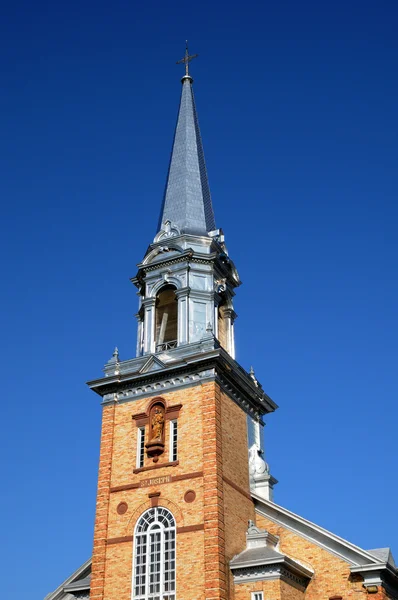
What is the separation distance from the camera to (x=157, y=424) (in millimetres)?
32594

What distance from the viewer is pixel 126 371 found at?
34812mm

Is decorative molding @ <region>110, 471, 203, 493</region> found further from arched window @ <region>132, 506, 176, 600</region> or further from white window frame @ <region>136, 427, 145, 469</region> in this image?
arched window @ <region>132, 506, 176, 600</region>

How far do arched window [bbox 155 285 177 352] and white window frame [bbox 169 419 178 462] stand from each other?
5431 millimetres

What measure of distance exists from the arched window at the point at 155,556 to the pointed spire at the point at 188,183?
14408mm

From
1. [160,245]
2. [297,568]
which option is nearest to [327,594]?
[297,568]

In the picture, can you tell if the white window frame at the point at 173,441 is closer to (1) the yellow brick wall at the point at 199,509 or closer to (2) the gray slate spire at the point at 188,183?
(1) the yellow brick wall at the point at 199,509

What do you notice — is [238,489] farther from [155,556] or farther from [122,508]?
[122,508]

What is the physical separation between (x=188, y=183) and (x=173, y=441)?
49.0 feet

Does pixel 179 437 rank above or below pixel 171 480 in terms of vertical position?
above

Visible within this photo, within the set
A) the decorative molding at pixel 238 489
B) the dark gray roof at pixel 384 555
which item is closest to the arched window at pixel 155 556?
the decorative molding at pixel 238 489

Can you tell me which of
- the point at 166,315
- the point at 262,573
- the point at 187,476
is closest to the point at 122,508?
the point at 187,476

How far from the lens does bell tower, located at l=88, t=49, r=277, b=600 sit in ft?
97.5

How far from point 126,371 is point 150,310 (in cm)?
349

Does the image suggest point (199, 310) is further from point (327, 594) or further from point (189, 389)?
point (327, 594)
